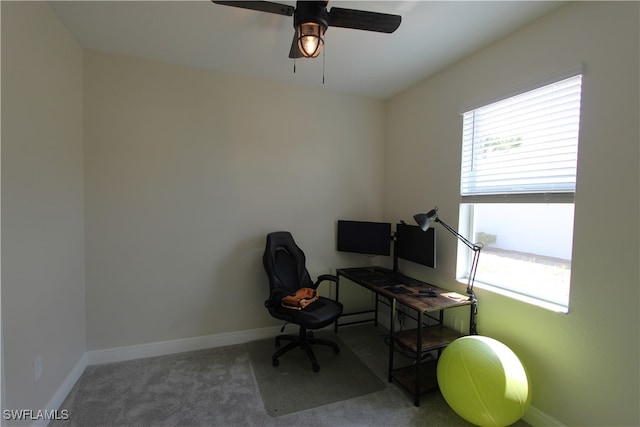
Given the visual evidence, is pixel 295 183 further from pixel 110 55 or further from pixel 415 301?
pixel 110 55

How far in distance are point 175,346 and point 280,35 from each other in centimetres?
285

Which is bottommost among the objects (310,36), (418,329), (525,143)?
(418,329)

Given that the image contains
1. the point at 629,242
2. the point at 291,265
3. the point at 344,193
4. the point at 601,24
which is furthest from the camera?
the point at 344,193

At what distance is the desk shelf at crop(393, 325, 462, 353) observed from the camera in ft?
7.08

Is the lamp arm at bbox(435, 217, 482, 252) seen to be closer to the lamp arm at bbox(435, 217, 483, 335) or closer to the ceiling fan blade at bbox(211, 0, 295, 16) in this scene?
the lamp arm at bbox(435, 217, 483, 335)

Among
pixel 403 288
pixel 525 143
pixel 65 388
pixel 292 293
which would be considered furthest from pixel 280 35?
pixel 65 388

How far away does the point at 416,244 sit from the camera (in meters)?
2.77

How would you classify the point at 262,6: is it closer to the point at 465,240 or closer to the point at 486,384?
the point at 465,240

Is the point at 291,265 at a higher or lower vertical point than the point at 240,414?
higher

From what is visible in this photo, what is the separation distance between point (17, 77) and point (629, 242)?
3.36 metres

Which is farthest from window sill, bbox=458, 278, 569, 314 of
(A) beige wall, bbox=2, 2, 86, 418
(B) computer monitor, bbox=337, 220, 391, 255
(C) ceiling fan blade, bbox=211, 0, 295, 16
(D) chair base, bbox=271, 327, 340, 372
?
(A) beige wall, bbox=2, 2, 86, 418

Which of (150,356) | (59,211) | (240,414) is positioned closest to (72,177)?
(59,211)

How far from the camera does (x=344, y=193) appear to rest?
3.36 meters
